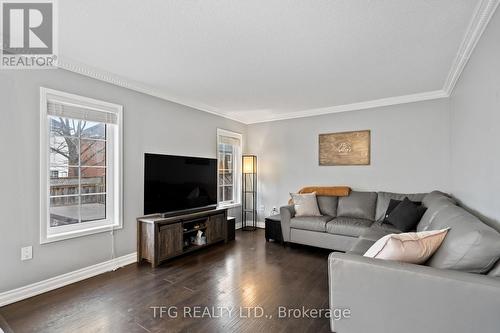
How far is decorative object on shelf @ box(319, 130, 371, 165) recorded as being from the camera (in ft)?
14.1

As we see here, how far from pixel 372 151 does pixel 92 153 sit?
14.0ft

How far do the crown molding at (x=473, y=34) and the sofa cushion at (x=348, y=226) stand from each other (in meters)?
2.19

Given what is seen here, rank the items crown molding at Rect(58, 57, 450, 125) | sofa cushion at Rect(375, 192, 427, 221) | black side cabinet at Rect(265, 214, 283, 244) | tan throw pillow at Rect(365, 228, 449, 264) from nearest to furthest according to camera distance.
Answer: tan throw pillow at Rect(365, 228, 449, 264) < crown molding at Rect(58, 57, 450, 125) < sofa cushion at Rect(375, 192, 427, 221) < black side cabinet at Rect(265, 214, 283, 244)

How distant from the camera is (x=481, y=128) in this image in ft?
6.88

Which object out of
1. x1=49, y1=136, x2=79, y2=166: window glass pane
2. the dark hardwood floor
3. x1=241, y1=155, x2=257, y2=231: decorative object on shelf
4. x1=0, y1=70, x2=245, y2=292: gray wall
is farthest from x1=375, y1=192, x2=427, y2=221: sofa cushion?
x1=49, y1=136, x2=79, y2=166: window glass pane

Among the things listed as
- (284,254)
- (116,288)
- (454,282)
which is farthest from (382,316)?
(116,288)

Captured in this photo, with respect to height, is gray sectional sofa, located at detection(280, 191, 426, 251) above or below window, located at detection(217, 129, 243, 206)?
below

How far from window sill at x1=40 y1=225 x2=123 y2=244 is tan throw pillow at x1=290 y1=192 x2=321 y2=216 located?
2.69 metres

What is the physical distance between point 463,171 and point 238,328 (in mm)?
2959

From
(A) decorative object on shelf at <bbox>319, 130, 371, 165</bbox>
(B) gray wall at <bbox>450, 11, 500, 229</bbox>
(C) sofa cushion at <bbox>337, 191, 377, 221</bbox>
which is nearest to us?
(B) gray wall at <bbox>450, 11, 500, 229</bbox>

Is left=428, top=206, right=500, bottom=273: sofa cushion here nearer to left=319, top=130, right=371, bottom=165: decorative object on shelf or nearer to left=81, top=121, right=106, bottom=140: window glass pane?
left=319, top=130, right=371, bottom=165: decorative object on shelf

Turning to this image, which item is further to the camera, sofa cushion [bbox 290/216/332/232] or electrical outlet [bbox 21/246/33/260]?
sofa cushion [bbox 290/216/332/232]

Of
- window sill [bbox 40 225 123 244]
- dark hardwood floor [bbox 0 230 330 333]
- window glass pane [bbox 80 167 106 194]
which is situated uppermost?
window glass pane [bbox 80 167 106 194]

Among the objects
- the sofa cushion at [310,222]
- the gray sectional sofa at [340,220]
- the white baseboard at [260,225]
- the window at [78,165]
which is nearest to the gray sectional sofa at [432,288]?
the gray sectional sofa at [340,220]
